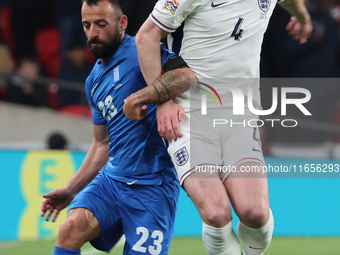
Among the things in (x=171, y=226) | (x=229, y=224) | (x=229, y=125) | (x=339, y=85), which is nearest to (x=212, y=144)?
(x=229, y=125)

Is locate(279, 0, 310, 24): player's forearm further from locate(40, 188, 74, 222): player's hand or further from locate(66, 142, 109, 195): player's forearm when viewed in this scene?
locate(40, 188, 74, 222): player's hand

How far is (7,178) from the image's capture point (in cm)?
599

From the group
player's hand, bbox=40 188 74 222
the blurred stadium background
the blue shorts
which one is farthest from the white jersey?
the blurred stadium background

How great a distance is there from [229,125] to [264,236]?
2.26 feet

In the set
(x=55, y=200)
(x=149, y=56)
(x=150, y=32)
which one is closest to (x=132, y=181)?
(x=55, y=200)

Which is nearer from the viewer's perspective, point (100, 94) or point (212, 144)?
point (212, 144)

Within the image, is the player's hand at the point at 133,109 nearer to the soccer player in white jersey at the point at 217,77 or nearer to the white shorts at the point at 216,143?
the soccer player in white jersey at the point at 217,77

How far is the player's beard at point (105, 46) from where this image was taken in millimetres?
3266

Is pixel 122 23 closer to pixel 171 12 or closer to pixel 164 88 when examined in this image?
pixel 171 12

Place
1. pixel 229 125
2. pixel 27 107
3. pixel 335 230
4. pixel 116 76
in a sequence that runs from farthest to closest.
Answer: pixel 27 107 < pixel 335 230 < pixel 116 76 < pixel 229 125

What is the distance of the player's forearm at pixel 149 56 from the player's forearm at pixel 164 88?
0.20 ft

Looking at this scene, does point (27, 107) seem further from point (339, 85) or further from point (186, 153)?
point (186, 153)

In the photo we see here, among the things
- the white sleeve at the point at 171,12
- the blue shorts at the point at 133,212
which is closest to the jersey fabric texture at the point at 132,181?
the blue shorts at the point at 133,212

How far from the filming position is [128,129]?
328 cm
